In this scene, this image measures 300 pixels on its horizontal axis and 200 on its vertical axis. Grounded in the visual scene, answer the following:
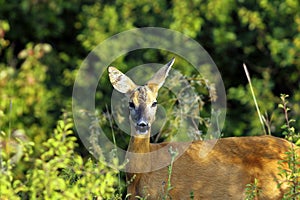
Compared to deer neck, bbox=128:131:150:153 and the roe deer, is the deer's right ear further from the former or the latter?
deer neck, bbox=128:131:150:153

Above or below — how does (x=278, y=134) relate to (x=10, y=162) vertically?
above

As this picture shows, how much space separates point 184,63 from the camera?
38.0 ft

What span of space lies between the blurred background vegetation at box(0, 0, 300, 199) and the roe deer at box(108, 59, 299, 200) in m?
4.24

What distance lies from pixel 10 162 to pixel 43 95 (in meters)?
7.33

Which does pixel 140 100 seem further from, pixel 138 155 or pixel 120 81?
pixel 138 155

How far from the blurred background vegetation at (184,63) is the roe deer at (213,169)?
13.9ft

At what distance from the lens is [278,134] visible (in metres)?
10.4

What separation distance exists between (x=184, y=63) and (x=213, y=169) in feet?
17.3

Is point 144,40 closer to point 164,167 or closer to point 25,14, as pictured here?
point 25,14

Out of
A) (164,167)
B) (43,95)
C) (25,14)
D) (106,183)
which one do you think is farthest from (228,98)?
(106,183)

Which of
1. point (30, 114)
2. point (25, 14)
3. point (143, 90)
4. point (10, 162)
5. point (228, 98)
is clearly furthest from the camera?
point (25, 14)

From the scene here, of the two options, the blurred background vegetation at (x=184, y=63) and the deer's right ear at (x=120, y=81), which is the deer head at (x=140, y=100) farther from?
the blurred background vegetation at (x=184, y=63)

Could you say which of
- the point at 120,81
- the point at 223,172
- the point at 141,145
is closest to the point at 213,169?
the point at 223,172

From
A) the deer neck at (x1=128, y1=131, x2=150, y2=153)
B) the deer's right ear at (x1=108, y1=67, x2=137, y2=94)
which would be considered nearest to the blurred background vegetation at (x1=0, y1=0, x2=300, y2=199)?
the deer's right ear at (x1=108, y1=67, x2=137, y2=94)
